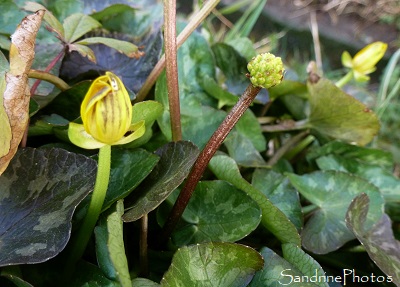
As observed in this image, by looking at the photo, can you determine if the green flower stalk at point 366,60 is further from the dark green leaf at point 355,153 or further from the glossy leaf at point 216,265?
the glossy leaf at point 216,265

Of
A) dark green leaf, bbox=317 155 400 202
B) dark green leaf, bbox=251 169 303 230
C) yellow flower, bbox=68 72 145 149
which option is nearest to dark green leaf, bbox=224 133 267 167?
dark green leaf, bbox=251 169 303 230

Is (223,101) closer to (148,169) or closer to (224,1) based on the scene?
(148,169)

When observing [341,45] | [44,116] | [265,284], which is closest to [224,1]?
[341,45]

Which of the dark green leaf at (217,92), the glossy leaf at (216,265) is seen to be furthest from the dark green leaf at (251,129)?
the glossy leaf at (216,265)

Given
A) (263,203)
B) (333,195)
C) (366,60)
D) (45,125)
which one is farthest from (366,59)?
(45,125)

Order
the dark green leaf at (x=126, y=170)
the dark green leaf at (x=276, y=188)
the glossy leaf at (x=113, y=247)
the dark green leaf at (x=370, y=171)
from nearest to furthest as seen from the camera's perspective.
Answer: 1. the glossy leaf at (x=113, y=247)
2. the dark green leaf at (x=126, y=170)
3. the dark green leaf at (x=276, y=188)
4. the dark green leaf at (x=370, y=171)

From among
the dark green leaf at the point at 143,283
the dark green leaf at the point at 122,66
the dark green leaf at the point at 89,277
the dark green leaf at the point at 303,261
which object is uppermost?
the dark green leaf at the point at 122,66

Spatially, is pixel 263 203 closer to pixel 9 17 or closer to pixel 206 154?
pixel 206 154
